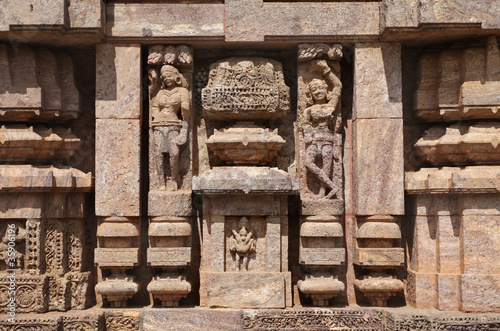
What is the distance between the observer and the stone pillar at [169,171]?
694 cm

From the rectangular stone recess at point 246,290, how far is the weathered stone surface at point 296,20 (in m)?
2.92

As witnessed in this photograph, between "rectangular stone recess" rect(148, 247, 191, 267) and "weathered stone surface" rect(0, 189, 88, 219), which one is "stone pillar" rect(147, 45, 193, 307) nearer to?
"rectangular stone recess" rect(148, 247, 191, 267)

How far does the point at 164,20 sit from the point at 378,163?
321 cm

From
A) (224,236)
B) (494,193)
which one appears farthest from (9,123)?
(494,193)

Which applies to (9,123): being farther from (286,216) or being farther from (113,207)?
(286,216)

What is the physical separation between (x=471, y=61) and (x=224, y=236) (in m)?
3.74

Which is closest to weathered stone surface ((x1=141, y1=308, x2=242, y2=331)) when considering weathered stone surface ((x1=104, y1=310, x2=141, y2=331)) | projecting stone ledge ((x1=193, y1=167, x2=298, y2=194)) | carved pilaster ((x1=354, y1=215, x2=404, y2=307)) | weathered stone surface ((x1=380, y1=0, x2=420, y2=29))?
weathered stone surface ((x1=104, y1=310, x2=141, y2=331))

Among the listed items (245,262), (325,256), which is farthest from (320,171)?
(245,262)

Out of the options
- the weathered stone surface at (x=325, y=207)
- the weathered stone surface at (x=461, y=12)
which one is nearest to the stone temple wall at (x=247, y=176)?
the weathered stone surface at (x=325, y=207)

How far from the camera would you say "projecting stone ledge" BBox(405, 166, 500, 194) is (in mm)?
6695

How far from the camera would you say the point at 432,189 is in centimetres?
686

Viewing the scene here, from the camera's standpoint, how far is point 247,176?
677 cm

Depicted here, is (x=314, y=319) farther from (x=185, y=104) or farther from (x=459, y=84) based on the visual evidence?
(x=459, y=84)

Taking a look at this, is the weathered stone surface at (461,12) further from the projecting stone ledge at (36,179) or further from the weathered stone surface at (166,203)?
the projecting stone ledge at (36,179)
